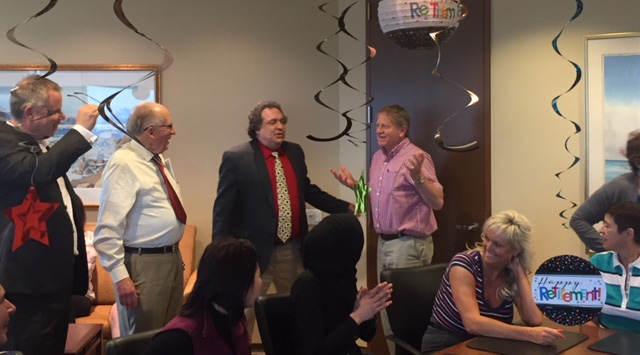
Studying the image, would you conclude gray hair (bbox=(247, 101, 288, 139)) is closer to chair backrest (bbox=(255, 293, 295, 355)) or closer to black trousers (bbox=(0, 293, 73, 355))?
chair backrest (bbox=(255, 293, 295, 355))

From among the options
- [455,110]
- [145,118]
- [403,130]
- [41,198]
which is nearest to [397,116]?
[403,130]

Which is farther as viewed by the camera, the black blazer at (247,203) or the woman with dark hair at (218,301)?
the black blazer at (247,203)

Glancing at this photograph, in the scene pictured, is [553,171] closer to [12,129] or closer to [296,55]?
[296,55]

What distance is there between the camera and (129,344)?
2076mm

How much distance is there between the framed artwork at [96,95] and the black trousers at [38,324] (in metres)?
2.36

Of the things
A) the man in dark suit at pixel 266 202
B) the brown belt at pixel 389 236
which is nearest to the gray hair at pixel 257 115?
the man in dark suit at pixel 266 202

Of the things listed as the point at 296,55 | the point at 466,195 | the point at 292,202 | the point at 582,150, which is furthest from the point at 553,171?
the point at 296,55

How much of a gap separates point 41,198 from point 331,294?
109 centimetres

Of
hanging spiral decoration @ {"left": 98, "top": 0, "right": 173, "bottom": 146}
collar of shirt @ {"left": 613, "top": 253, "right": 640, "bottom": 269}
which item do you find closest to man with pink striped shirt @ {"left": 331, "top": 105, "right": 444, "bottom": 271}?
collar of shirt @ {"left": 613, "top": 253, "right": 640, "bottom": 269}

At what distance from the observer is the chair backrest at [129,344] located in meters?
2.03

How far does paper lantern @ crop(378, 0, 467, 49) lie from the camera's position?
2.82 meters

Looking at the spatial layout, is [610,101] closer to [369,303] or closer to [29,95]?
[369,303]

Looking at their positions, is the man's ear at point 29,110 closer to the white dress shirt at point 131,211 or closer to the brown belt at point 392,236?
the white dress shirt at point 131,211

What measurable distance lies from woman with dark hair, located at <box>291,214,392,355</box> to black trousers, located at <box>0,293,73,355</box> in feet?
2.79
